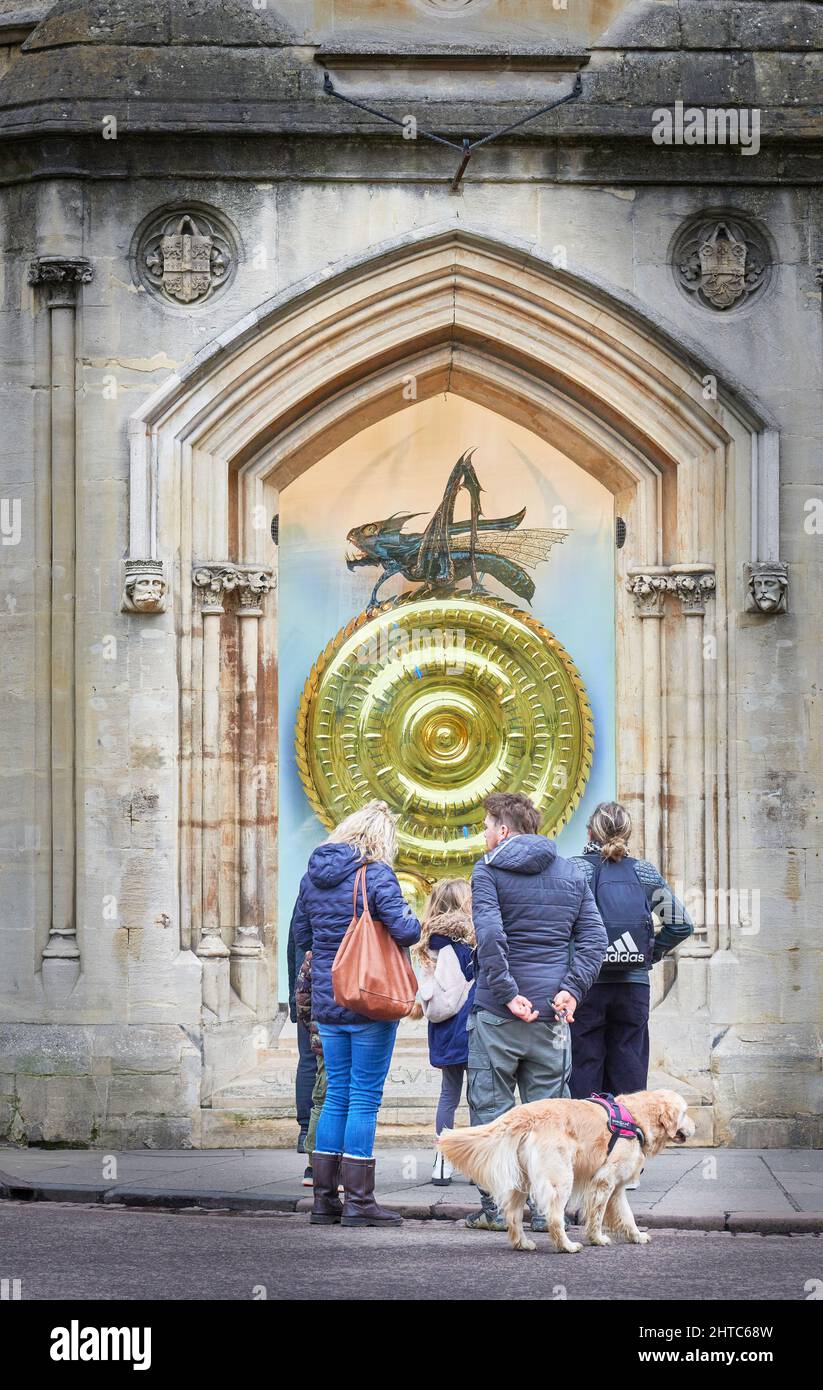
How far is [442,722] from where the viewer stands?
1142 centimetres

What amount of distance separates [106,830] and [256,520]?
1777 millimetres

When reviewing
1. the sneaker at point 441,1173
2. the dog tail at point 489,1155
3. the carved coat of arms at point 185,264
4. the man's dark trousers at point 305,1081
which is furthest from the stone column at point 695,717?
the dog tail at point 489,1155

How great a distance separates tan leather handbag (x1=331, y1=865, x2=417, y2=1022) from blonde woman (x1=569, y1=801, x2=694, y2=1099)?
3.25 feet

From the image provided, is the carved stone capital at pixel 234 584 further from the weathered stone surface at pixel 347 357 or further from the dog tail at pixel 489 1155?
the dog tail at pixel 489 1155

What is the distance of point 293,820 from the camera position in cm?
1117

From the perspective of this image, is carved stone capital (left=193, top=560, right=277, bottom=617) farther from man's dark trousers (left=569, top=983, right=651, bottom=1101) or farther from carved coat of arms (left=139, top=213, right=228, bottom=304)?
man's dark trousers (left=569, top=983, right=651, bottom=1101)

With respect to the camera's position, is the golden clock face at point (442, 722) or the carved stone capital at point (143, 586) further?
the golden clock face at point (442, 722)

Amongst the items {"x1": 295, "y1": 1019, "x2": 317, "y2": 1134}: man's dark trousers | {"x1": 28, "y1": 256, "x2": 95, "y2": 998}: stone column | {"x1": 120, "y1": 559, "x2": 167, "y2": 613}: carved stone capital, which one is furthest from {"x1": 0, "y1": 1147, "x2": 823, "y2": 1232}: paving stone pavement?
{"x1": 120, "y1": 559, "x2": 167, "y2": 613}: carved stone capital

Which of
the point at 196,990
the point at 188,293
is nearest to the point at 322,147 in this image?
the point at 188,293

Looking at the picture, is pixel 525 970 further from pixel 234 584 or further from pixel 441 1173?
pixel 234 584

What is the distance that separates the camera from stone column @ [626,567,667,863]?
34.9 ft

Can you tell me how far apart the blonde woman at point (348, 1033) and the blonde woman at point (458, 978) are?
99cm

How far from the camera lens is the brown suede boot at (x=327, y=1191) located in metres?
7.84
